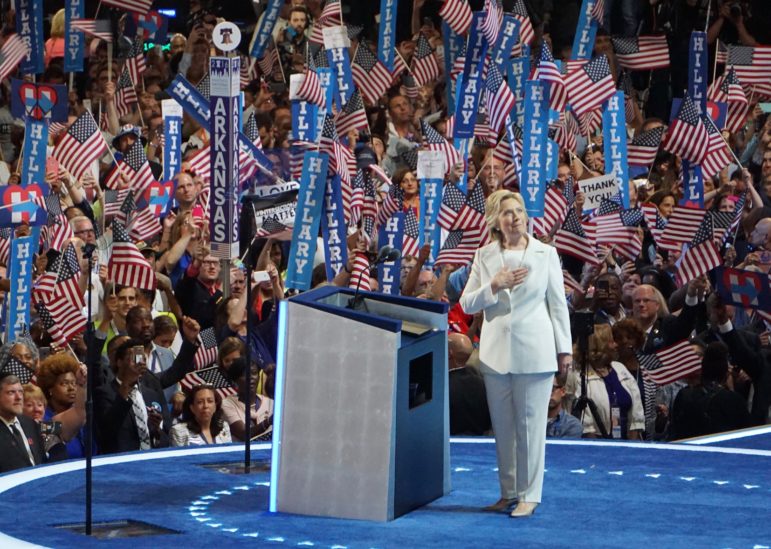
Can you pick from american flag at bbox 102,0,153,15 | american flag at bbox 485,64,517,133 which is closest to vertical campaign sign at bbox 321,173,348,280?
american flag at bbox 485,64,517,133

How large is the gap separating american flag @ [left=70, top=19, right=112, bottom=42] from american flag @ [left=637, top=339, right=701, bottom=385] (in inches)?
267

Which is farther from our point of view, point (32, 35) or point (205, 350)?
point (32, 35)

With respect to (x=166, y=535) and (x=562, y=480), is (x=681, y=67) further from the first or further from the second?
(x=166, y=535)

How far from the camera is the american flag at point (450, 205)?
45.1 feet

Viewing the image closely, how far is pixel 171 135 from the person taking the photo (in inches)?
570

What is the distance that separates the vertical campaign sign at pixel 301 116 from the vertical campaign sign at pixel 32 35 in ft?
7.88

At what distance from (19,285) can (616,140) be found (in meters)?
6.03

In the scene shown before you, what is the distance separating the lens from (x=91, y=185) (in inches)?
551

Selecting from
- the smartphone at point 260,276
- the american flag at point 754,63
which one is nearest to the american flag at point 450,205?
the smartphone at point 260,276

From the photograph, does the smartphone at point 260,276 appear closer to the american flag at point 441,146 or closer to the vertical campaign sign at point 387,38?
the american flag at point 441,146

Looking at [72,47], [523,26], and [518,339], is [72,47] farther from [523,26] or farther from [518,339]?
[518,339]

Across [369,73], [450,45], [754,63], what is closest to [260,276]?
[369,73]

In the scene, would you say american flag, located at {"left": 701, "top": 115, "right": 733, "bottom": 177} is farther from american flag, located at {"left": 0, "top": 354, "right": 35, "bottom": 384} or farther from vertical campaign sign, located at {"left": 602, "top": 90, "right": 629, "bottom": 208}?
american flag, located at {"left": 0, "top": 354, "right": 35, "bottom": 384}

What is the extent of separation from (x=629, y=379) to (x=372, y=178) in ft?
13.6
